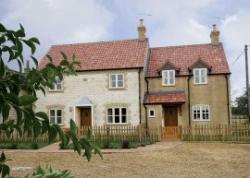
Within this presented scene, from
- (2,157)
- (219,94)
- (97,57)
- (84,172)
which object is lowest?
(84,172)

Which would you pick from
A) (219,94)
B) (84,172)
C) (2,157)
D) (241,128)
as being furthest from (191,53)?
(2,157)

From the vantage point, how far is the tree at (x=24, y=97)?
1383 millimetres

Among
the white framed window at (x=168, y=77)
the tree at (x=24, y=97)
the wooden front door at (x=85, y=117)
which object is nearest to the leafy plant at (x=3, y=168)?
the tree at (x=24, y=97)

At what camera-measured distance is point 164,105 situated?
3170 cm

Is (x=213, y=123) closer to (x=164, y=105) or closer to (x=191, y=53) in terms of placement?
(x=164, y=105)

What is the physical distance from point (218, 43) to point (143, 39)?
22.0 ft

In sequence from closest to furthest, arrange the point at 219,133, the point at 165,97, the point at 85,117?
the point at 219,133
the point at 165,97
the point at 85,117

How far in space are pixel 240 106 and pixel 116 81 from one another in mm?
43244

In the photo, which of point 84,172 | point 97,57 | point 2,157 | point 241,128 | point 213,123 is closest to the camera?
point 2,157

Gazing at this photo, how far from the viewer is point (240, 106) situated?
69188 mm

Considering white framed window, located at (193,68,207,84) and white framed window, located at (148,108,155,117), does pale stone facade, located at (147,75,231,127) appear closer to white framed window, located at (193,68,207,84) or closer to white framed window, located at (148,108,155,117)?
white framed window, located at (148,108,155,117)

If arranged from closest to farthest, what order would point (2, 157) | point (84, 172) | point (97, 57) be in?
point (2, 157) < point (84, 172) < point (97, 57)

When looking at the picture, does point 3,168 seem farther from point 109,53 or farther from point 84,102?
point 109,53

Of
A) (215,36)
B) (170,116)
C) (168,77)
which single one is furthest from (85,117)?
(215,36)
